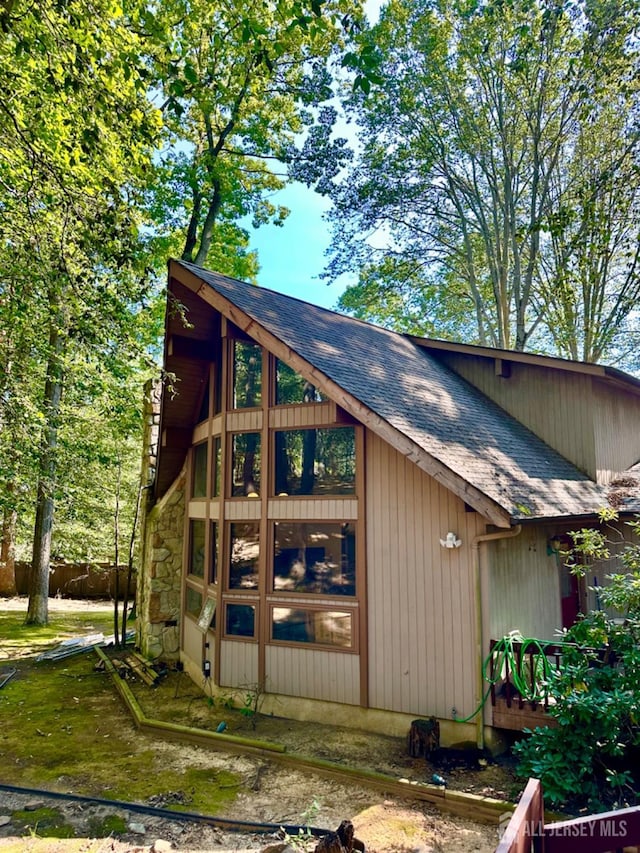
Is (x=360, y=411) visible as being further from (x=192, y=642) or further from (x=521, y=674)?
(x=192, y=642)

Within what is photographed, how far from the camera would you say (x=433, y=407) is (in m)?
7.89

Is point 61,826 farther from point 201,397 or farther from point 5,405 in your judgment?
point 201,397

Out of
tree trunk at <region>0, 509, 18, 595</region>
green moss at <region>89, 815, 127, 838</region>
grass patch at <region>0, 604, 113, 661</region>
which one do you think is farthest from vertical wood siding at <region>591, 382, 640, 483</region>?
tree trunk at <region>0, 509, 18, 595</region>

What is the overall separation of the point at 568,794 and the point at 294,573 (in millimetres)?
3776

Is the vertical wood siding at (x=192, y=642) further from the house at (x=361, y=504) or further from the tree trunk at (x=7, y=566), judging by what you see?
the tree trunk at (x=7, y=566)

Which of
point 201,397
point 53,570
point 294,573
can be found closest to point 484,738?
point 294,573

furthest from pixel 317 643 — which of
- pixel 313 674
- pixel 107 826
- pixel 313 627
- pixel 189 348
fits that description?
pixel 189 348

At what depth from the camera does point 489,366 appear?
1045 cm

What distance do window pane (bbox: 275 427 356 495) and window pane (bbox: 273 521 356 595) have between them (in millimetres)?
492

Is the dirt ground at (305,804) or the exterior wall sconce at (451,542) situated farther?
the exterior wall sconce at (451,542)

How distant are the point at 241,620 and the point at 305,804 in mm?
2917

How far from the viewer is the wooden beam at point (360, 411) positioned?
5.55m

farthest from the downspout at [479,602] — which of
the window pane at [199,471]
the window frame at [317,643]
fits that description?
the window pane at [199,471]

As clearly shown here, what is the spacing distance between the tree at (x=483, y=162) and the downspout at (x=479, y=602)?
22.2ft
